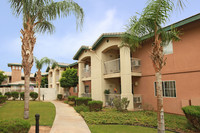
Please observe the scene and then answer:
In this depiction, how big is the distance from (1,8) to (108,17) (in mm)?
7733

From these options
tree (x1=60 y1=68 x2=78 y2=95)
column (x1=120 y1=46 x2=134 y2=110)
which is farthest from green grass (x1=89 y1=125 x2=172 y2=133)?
tree (x1=60 y1=68 x2=78 y2=95)

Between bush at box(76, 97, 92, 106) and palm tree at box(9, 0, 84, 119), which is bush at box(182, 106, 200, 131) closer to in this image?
palm tree at box(9, 0, 84, 119)

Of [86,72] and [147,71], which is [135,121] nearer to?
[147,71]

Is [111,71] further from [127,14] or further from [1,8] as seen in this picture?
[1,8]

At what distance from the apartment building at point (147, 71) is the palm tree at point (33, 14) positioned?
4983mm

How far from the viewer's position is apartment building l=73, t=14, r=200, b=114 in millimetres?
9977

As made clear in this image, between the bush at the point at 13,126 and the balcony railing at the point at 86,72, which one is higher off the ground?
the balcony railing at the point at 86,72

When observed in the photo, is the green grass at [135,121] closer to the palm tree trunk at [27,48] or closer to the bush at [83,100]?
the palm tree trunk at [27,48]

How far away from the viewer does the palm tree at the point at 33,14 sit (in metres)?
9.32

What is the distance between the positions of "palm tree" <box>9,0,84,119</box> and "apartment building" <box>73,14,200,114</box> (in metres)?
4.98

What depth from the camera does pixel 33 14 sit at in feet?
32.2

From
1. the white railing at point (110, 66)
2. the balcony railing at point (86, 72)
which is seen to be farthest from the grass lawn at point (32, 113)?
the balcony railing at point (86, 72)

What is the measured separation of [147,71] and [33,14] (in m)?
10.1

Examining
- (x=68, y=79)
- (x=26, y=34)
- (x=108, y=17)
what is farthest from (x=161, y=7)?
(x=68, y=79)
